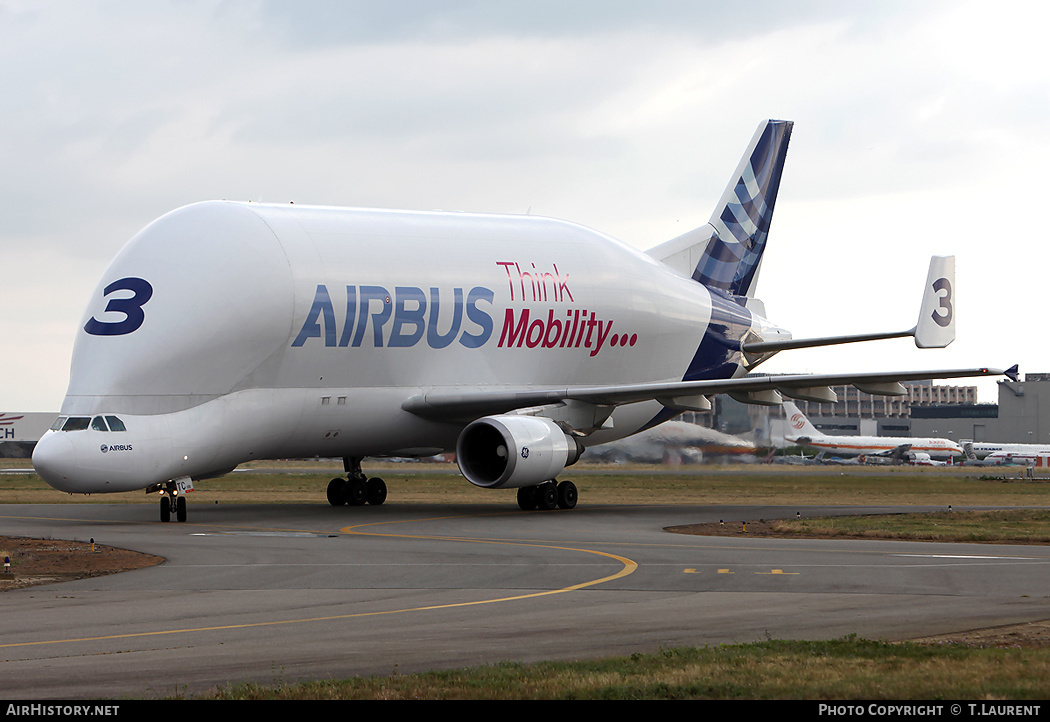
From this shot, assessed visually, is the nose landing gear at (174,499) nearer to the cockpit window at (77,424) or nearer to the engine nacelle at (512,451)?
the cockpit window at (77,424)

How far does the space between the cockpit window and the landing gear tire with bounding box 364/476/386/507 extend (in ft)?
34.5

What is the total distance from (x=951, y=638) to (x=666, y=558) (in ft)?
29.5

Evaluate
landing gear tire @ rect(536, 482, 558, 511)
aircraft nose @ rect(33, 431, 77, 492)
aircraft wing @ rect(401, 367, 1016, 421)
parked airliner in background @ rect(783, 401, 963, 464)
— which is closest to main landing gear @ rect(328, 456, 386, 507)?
aircraft wing @ rect(401, 367, 1016, 421)

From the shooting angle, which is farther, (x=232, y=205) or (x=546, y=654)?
(x=232, y=205)

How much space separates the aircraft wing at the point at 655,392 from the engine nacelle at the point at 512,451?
3.52 feet

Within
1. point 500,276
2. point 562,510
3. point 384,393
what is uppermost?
point 500,276

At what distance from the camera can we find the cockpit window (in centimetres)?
2892

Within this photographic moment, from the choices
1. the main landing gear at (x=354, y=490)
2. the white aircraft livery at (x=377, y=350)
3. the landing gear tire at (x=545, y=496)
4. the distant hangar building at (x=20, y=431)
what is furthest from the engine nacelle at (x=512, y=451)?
the distant hangar building at (x=20, y=431)

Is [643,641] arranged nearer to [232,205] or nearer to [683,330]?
[232,205]

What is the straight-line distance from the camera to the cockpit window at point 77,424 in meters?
28.9

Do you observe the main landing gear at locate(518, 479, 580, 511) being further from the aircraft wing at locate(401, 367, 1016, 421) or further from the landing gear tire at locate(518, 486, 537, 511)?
the aircraft wing at locate(401, 367, 1016, 421)

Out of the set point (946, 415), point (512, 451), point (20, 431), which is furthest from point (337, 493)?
point (946, 415)

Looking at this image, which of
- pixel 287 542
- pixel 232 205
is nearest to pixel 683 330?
pixel 232 205

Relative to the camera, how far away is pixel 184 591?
17.7m
